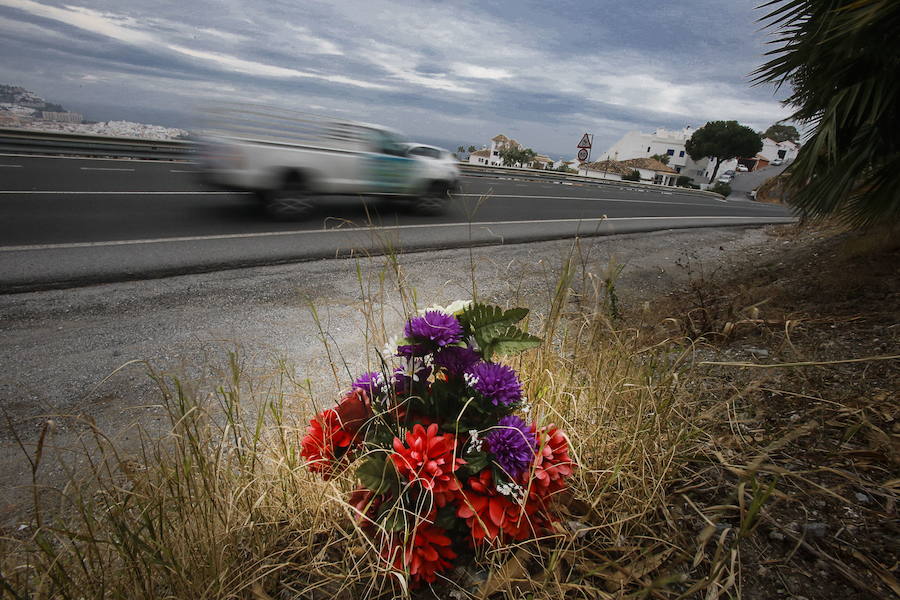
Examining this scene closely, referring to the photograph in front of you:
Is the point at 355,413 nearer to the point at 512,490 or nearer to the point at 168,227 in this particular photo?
the point at 512,490

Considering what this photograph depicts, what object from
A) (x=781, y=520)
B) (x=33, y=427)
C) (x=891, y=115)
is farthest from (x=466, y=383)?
(x=891, y=115)

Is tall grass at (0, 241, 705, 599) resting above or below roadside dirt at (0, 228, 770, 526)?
above

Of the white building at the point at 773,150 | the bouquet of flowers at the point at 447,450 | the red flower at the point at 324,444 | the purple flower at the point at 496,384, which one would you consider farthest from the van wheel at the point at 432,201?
the white building at the point at 773,150

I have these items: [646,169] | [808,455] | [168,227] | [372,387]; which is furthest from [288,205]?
[646,169]

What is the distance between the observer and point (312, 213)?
7.87m

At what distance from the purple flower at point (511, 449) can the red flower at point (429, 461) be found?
0.10 meters

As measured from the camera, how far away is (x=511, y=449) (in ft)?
4.23

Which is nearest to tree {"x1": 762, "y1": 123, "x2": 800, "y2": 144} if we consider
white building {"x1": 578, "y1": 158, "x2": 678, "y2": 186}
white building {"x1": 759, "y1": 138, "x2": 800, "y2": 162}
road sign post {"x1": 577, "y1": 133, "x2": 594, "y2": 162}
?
white building {"x1": 759, "y1": 138, "x2": 800, "y2": 162}

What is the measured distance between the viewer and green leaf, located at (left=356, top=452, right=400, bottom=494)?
128cm

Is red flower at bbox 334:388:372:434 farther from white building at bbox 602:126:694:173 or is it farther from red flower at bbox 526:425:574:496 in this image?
white building at bbox 602:126:694:173

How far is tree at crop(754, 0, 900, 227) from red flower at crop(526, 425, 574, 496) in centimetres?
317

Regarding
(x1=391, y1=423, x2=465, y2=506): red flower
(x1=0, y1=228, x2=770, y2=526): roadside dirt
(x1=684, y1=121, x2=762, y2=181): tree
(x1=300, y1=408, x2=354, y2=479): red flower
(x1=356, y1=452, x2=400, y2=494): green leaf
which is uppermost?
(x1=684, y1=121, x2=762, y2=181): tree

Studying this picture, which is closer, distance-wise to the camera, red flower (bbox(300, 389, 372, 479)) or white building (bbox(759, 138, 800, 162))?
red flower (bbox(300, 389, 372, 479))

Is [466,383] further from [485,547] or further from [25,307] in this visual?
[25,307]
